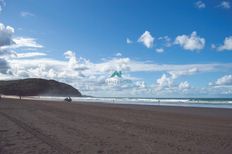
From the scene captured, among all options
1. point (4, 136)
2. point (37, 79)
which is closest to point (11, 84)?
point (37, 79)

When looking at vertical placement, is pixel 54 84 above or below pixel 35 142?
above

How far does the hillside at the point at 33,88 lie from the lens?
17423 centimetres

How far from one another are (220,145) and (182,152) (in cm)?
225

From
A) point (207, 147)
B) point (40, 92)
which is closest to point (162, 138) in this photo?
point (207, 147)

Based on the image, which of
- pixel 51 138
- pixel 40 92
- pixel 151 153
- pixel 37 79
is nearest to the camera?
pixel 151 153

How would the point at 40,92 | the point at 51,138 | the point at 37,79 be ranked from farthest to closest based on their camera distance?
the point at 37,79, the point at 40,92, the point at 51,138

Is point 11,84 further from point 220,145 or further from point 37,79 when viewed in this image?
point 220,145

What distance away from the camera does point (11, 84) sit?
187m

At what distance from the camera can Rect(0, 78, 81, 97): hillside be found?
174 metres

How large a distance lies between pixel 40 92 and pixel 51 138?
559 ft

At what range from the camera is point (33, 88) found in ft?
588

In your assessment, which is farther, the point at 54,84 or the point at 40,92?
the point at 54,84

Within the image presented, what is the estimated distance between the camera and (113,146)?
37.1 feet

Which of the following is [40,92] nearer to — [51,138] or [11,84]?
[11,84]
